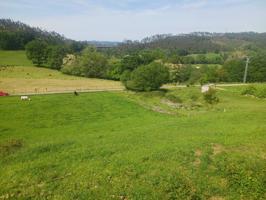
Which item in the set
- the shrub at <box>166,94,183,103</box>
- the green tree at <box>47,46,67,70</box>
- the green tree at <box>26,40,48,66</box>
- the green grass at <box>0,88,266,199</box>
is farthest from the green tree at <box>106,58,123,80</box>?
the green grass at <box>0,88,266,199</box>

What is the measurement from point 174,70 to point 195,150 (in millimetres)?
82065

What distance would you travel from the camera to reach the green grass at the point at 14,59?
339 feet

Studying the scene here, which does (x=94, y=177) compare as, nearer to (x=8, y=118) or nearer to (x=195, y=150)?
(x=195, y=150)

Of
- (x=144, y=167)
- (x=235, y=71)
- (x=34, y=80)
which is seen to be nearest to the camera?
(x=144, y=167)

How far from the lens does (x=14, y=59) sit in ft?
367

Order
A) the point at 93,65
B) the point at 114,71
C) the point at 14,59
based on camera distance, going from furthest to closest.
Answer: the point at 14,59
the point at 93,65
the point at 114,71

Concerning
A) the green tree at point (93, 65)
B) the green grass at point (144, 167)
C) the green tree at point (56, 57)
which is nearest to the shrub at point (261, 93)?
the green grass at point (144, 167)

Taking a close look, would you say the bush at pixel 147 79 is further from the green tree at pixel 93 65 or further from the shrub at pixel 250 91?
the green tree at pixel 93 65

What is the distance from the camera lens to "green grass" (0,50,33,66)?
103m

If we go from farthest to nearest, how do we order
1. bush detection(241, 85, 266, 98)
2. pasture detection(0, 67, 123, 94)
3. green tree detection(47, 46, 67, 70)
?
green tree detection(47, 46, 67, 70)
pasture detection(0, 67, 123, 94)
bush detection(241, 85, 266, 98)

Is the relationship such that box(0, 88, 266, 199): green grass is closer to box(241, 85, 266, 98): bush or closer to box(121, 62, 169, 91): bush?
box(241, 85, 266, 98): bush

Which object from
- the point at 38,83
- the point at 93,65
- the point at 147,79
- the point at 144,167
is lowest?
the point at 38,83

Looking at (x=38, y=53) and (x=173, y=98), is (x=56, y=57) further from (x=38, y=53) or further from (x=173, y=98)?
(x=173, y=98)

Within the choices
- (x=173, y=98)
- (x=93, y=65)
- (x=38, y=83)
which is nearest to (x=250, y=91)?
(x=173, y=98)
